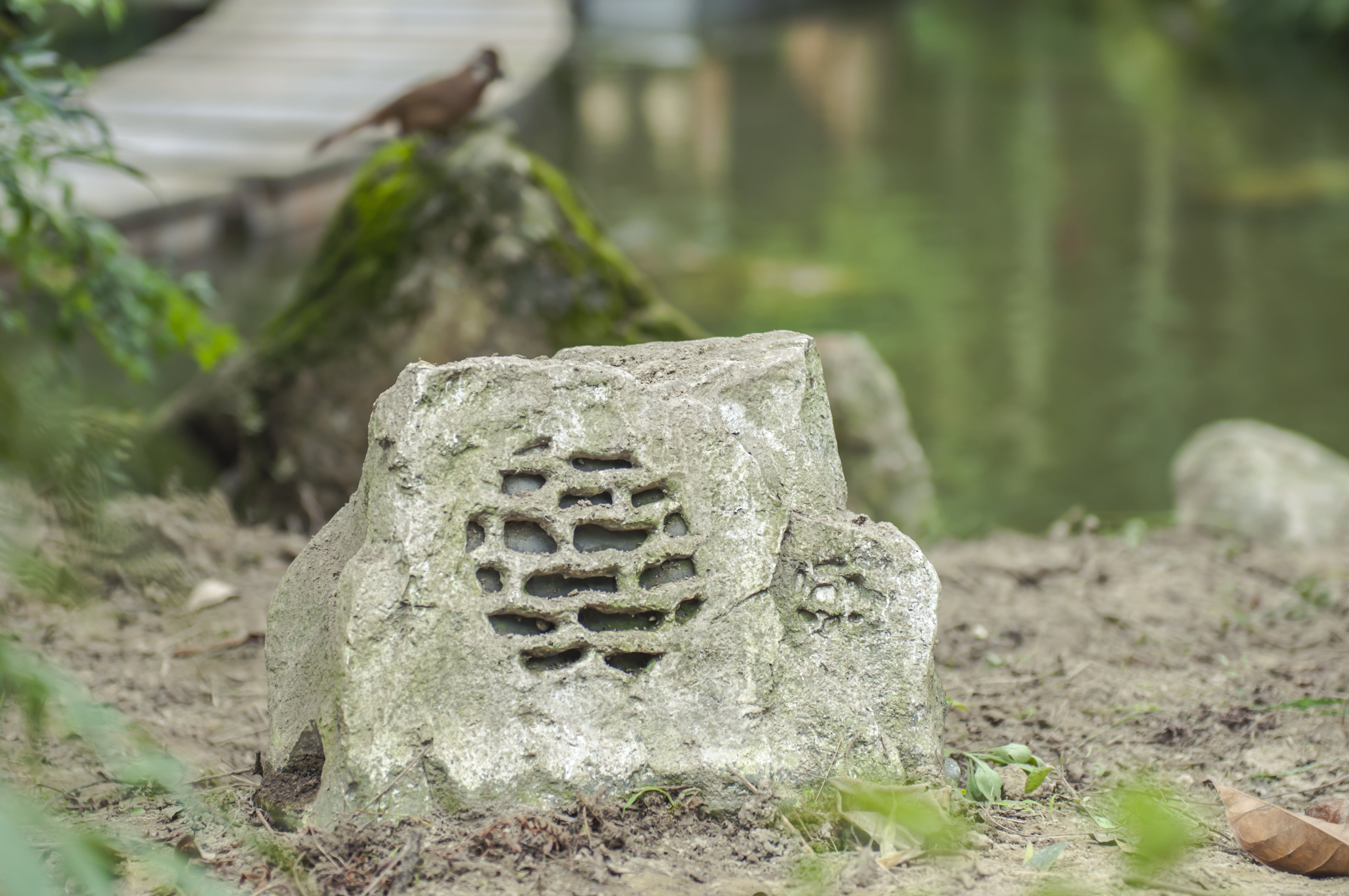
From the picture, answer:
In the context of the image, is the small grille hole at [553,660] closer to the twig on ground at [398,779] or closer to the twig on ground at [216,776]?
the twig on ground at [398,779]

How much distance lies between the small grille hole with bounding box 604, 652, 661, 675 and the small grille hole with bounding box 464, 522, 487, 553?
251mm

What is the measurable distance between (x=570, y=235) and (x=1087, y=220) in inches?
246

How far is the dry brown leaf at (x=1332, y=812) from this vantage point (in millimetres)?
1920

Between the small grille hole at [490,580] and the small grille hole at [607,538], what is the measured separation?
5.0 inches

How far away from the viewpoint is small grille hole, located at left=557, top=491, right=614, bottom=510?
1927 mm

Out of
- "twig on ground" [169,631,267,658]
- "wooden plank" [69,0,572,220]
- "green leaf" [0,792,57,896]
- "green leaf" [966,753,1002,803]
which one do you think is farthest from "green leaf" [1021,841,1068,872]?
"wooden plank" [69,0,572,220]

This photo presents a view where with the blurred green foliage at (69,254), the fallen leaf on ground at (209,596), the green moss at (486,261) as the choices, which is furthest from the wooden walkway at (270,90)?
the fallen leaf on ground at (209,596)

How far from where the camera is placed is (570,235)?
4047 millimetres

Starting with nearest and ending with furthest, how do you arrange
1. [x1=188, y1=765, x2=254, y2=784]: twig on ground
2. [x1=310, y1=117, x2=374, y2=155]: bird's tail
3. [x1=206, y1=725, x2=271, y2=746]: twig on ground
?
[x1=188, y1=765, x2=254, y2=784]: twig on ground → [x1=206, y1=725, x2=271, y2=746]: twig on ground → [x1=310, y1=117, x2=374, y2=155]: bird's tail

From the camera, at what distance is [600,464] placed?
197 centimetres

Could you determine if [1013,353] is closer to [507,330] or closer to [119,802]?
[507,330]

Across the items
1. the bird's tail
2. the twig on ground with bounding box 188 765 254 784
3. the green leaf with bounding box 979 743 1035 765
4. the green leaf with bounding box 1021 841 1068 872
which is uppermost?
the bird's tail

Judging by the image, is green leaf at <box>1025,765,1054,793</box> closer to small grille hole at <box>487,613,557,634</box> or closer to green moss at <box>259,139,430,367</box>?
small grille hole at <box>487,613,557,634</box>

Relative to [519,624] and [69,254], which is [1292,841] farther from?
[69,254]
